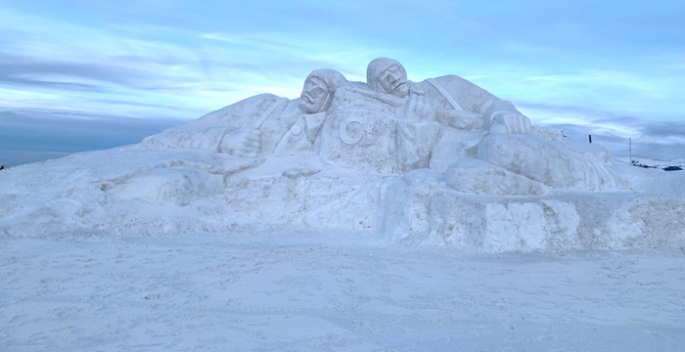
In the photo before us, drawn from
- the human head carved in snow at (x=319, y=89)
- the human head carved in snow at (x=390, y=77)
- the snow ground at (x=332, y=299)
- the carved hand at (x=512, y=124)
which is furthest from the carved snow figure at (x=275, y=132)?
the snow ground at (x=332, y=299)

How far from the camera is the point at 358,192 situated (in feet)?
21.2

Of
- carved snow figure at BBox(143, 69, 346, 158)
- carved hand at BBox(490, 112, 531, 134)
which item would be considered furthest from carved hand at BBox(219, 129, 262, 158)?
carved hand at BBox(490, 112, 531, 134)

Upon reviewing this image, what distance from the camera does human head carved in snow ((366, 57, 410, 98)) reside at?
736 cm

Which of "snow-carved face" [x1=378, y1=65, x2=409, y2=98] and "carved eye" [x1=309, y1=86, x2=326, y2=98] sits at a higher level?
"snow-carved face" [x1=378, y1=65, x2=409, y2=98]

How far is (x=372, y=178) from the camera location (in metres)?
6.71

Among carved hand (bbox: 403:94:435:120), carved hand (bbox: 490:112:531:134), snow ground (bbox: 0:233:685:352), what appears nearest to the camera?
snow ground (bbox: 0:233:685:352)

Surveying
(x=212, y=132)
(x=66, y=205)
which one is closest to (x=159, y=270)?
(x=66, y=205)

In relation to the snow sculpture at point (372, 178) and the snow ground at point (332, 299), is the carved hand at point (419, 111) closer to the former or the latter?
the snow sculpture at point (372, 178)

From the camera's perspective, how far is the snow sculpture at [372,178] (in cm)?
511

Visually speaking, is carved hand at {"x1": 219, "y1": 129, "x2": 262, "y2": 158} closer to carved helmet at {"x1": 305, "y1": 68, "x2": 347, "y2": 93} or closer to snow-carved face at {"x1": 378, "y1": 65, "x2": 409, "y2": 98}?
carved helmet at {"x1": 305, "y1": 68, "x2": 347, "y2": 93}

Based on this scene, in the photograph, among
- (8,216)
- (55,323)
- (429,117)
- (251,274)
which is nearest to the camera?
(55,323)

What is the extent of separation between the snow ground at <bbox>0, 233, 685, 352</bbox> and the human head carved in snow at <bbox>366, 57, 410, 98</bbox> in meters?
2.89

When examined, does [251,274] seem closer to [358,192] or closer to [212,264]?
[212,264]

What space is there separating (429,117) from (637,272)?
3.35 metres
